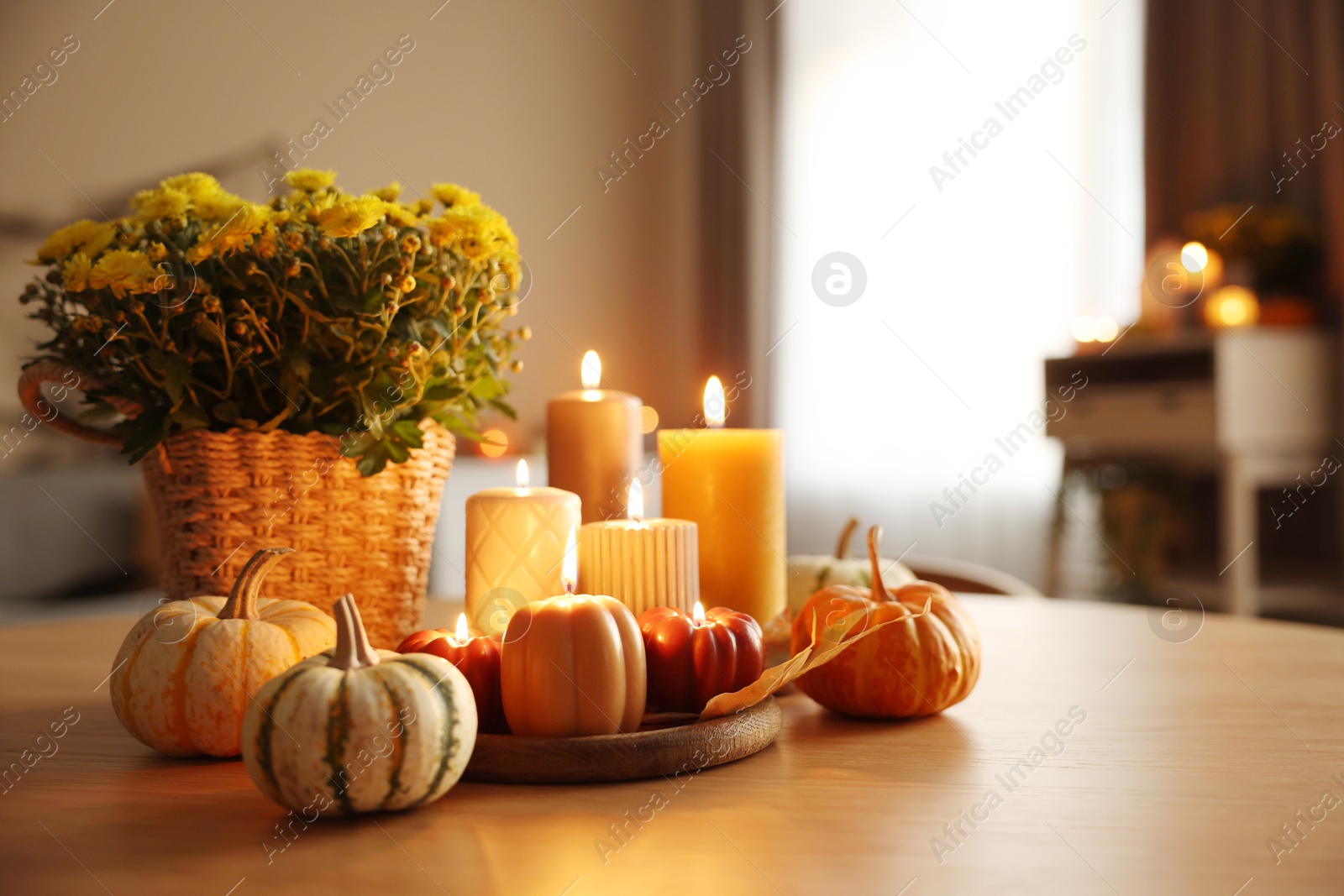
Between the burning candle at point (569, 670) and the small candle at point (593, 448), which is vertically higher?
the small candle at point (593, 448)

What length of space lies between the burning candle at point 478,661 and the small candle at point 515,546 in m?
0.09

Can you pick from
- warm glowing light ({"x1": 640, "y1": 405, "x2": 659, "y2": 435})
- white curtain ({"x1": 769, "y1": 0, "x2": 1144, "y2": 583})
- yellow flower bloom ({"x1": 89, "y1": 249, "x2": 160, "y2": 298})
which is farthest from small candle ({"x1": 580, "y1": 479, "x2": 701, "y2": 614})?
warm glowing light ({"x1": 640, "y1": 405, "x2": 659, "y2": 435})

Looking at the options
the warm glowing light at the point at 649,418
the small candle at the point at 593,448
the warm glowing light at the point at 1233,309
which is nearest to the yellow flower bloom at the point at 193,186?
the small candle at the point at 593,448

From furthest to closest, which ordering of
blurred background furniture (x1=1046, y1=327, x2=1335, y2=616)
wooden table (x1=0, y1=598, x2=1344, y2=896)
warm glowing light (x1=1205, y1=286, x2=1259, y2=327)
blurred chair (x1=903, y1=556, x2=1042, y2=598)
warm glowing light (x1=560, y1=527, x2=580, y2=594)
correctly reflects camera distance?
warm glowing light (x1=1205, y1=286, x2=1259, y2=327), blurred background furniture (x1=1046, y1=327, x2=1335, y2=616), blurred chair (x1=903, y1=556, x2=1042, y2=598), warm glowing light (x1=560, y1=527, x2=580, y2=594), wooden table (x1=0, y1=598, x2=1344, y2=896)

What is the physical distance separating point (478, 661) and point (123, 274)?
35 cm

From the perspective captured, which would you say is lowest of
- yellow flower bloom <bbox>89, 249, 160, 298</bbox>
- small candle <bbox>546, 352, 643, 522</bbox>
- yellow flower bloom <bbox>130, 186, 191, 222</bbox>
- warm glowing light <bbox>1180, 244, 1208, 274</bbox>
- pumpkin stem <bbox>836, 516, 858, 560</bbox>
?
pumpkin stem <bbox>836, 516, 858, 560</bbox>

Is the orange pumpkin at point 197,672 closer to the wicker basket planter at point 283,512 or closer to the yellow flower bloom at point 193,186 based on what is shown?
the wicker basket planter at point 283,512

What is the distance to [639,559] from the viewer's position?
0.72 meters

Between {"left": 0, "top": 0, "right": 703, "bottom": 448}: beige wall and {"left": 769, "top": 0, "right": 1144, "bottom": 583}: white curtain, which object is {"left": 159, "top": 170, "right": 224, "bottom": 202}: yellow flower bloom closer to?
{"left": 0, "top": 0, "right": 703, "bottom": 448}: beige wall

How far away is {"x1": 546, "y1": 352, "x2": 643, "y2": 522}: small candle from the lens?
0.84 m

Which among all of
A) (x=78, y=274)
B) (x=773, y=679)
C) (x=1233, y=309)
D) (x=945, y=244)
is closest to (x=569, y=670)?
(x=773, y=679)

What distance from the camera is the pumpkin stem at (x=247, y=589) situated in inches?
24.9

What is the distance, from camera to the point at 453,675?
21.3 inches

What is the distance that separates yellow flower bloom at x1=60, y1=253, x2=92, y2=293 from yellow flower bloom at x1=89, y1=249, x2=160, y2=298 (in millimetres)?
13
